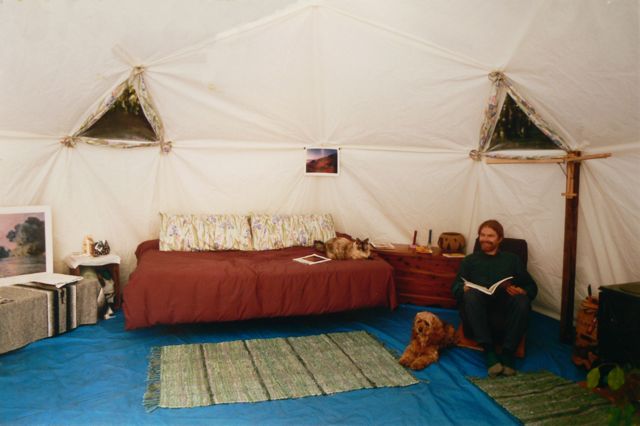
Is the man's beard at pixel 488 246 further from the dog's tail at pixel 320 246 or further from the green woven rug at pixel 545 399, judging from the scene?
the dog's tail at pixel 320 246

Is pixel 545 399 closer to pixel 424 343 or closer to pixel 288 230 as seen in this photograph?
pixel 424 343

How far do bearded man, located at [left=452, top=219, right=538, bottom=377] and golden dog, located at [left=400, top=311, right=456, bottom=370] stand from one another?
0.27 m

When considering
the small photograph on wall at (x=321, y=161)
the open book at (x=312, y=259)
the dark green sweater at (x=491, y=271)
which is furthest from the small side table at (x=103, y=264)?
the dark green sweater at (x=491, y=271)

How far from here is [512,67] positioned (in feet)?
12.8

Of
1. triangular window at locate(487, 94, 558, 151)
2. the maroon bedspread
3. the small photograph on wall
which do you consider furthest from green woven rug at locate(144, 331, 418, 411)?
triangular window at locate(487, 94, 558, 151)

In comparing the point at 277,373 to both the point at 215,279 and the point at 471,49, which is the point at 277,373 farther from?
the point at 471,49

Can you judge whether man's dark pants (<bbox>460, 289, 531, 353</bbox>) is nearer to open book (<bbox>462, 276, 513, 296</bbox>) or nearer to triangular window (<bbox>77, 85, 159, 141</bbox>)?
open book (<bbox>462, 276, 513, 296</bbox>)

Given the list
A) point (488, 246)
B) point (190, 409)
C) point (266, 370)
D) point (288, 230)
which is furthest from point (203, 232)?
point (488, 246)

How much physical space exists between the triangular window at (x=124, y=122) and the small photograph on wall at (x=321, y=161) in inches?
67.9

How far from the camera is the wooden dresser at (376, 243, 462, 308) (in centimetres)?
471

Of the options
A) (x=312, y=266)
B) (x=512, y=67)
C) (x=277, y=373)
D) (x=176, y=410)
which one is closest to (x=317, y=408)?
(x=277, y=373)

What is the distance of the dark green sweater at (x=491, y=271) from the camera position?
3596 mm

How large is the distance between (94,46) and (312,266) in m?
2.41

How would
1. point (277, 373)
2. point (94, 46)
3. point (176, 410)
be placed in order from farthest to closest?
point (94, 46) → point (277, 373) → point (176, 410)
